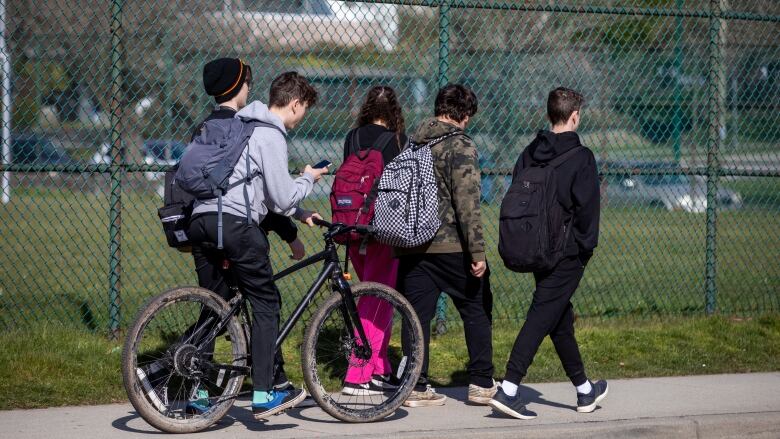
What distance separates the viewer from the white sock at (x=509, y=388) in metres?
5.48

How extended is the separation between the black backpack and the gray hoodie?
1204 mm

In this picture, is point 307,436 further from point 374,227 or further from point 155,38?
point 155,38

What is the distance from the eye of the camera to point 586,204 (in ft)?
17.9

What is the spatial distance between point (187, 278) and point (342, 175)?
5.27 metres

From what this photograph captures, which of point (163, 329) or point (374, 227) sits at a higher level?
point (374, 227)

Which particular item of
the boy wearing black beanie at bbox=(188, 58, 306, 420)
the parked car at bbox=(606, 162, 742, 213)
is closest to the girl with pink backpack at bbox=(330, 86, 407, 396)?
the boy wearing black beanie at bbox=(188, 58, 306, 420)

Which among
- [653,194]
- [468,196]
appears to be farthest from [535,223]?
[653,194]

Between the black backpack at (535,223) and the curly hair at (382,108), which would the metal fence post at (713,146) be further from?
the curly hair at (382,108)

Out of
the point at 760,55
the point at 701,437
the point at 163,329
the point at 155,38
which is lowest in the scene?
the point at 701,437

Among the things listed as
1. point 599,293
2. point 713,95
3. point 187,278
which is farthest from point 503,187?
point 187,278

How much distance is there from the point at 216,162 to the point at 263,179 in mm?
289

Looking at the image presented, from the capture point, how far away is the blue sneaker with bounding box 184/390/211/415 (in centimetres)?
510

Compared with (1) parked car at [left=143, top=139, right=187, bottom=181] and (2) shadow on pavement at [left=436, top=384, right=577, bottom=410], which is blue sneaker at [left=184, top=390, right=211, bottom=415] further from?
(1) parked car at [left=143, top=139, right=187, bottom=181]

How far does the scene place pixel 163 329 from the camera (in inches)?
218
